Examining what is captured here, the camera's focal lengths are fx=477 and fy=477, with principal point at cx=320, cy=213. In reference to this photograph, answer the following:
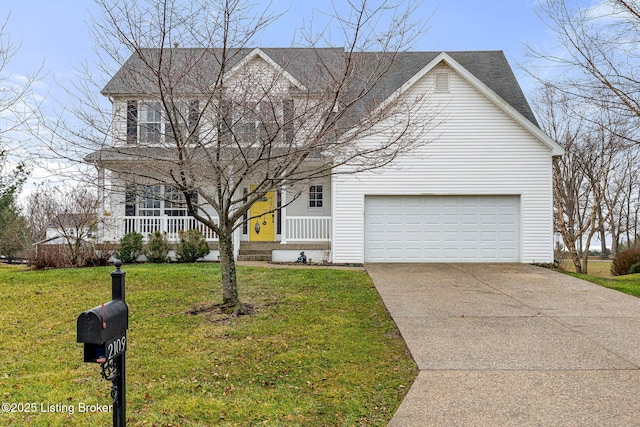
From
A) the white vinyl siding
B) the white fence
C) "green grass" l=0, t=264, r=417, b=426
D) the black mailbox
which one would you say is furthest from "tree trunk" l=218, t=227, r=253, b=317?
the white fence

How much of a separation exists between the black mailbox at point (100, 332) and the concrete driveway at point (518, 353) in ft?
7.70

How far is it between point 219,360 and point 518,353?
138 inches

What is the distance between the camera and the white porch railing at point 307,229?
15164 millimetres

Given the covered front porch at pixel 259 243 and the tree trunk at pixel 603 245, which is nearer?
the covered front porch at pixel 259 243

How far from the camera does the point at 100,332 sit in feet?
8.24

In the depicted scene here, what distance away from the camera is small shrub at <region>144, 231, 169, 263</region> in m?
14.6

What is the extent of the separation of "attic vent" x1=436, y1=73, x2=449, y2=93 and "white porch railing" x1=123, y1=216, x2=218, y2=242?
27.5 feet

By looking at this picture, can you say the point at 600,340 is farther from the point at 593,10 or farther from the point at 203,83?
the point at 593,10

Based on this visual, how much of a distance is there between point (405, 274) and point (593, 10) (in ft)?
25.6

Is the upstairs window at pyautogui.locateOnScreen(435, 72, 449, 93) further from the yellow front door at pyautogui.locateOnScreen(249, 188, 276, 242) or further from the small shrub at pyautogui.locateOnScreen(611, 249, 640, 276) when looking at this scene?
the small shrub at pyautogui.locateOnScreen(611, 249, 640, 276)

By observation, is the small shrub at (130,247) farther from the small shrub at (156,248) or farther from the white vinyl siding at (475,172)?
the white vinyl siding at (475,172)

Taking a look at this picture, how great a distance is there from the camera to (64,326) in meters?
7.18

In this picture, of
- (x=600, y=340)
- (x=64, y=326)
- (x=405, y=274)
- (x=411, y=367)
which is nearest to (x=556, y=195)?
(x=405, y=274)

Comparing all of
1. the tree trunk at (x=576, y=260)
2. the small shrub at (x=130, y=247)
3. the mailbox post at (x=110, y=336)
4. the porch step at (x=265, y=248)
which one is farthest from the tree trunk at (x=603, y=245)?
the mailbox post at (x=110, y=336)
